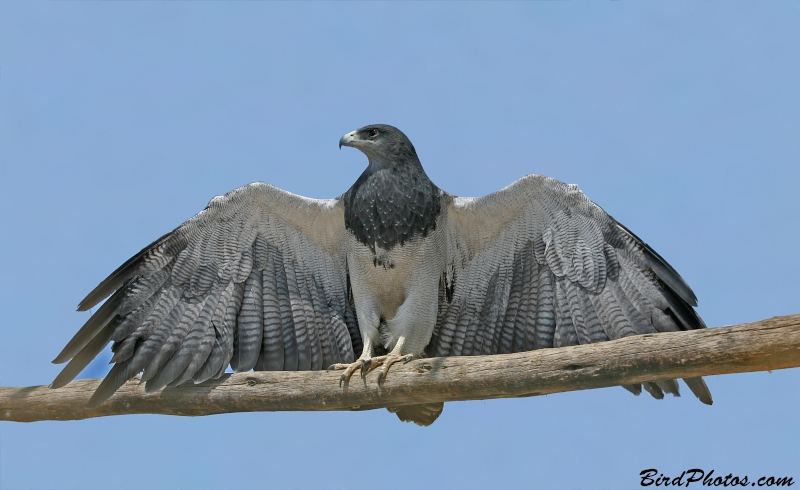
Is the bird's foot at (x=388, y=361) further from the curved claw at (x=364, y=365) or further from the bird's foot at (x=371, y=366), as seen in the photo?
the curved claw at (x=364, y=365)

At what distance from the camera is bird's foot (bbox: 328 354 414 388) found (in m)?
6.69

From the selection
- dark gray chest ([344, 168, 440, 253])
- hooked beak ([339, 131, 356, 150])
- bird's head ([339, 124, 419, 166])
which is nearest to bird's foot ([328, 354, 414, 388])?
dark gray chest ([344, 168, 440, 253])

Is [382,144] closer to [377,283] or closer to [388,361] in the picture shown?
[377,283]

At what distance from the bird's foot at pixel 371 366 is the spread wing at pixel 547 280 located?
122cm

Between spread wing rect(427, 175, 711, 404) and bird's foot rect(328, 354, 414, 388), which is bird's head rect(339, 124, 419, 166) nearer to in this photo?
spread wing rect(427, 175, 711, 404)

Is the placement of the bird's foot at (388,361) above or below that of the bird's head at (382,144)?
below

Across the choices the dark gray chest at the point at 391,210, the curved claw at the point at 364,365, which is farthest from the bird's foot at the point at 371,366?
the dark gray chest at the point at 391,210

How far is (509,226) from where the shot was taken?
7.73m

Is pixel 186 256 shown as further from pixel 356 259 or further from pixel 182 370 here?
pixel 356 259

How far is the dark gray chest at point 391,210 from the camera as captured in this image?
7594mm

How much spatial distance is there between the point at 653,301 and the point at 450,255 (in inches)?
80.8

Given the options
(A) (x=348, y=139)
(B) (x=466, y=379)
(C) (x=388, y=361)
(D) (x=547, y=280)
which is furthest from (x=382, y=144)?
(B) (x=466, y=379)

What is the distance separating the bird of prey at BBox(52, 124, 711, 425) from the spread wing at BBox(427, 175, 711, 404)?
1cm

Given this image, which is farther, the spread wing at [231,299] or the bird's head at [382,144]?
the bird's head at [382,144]
